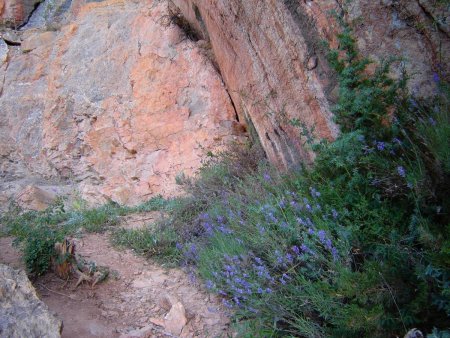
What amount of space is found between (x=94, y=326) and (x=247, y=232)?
1380 mm

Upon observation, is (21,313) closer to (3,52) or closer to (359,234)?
(359,234)

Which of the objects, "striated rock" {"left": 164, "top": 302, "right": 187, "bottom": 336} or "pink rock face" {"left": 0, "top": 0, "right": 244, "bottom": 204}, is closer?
"striated rock" {"left": 164, "top": 302, "right": 187, "bottom": 336}

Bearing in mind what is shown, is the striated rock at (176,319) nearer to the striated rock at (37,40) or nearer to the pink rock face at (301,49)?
the pink rock face at (301,49)

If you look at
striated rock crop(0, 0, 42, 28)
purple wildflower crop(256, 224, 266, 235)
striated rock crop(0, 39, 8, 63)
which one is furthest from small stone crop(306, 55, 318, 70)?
striated rock crop(0, 0, 42, 28)

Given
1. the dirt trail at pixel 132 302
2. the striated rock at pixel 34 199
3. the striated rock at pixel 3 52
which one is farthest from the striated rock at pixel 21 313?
the striated rock at pixel 3 52

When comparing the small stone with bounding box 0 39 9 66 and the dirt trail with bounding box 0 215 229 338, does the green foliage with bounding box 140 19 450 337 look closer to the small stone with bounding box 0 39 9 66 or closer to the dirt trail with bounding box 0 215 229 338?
the dirt trail with bounding box 0 215 229 338

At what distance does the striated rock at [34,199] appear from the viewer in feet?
26.4

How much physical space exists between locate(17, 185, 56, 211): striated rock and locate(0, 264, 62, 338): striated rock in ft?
19.7

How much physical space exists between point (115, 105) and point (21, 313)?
678 cm

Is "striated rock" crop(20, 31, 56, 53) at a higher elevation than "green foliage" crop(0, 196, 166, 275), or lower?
higher

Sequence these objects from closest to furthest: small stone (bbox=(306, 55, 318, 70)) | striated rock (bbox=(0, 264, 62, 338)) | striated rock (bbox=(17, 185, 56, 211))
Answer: striated rock (bbox=(0, 264, 62, 338)), small stone (bbox=(306, 55, 318, 70)), striated rock (bbox=(17, 185, 56, 211))

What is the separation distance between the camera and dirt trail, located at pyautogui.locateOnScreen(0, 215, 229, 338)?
9.86ft

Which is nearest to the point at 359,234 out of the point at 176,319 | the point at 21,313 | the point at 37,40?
the point at 176,319

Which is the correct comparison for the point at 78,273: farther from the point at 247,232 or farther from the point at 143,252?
the point at 247,232
